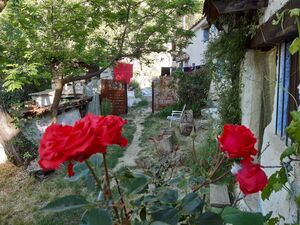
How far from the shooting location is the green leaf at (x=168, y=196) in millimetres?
1146

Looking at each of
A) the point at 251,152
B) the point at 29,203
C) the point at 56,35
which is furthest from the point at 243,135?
the point at 56,35

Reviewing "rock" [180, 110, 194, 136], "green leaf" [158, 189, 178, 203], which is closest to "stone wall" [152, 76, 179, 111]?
"rock" [180, 110, 194, 136]

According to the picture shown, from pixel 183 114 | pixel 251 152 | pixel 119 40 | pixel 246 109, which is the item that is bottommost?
pixel 183 114

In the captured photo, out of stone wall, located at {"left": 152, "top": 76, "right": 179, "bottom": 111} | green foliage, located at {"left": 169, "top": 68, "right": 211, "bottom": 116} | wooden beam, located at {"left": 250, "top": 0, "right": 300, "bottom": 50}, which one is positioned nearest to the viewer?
wooden beam, located at {"left": 250, "top": 0, "right": 300, "bottom": 50}

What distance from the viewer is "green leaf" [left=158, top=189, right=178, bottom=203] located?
3.76 ft

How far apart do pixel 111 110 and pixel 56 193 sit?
789 centimetres

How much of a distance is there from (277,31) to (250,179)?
5.55 ft

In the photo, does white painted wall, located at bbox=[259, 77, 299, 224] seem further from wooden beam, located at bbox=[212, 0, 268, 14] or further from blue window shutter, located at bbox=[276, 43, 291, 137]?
wooden beam, located at bbox=[212, 0, 268, 14]

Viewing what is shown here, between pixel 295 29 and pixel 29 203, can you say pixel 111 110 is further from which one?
pixel 295 29

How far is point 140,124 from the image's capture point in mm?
13070

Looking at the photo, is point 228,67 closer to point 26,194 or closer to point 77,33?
point 26,194

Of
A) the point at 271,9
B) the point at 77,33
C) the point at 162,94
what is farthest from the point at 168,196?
the point at 162,94

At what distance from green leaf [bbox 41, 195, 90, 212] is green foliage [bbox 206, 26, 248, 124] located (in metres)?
3.31

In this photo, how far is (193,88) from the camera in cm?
1334
